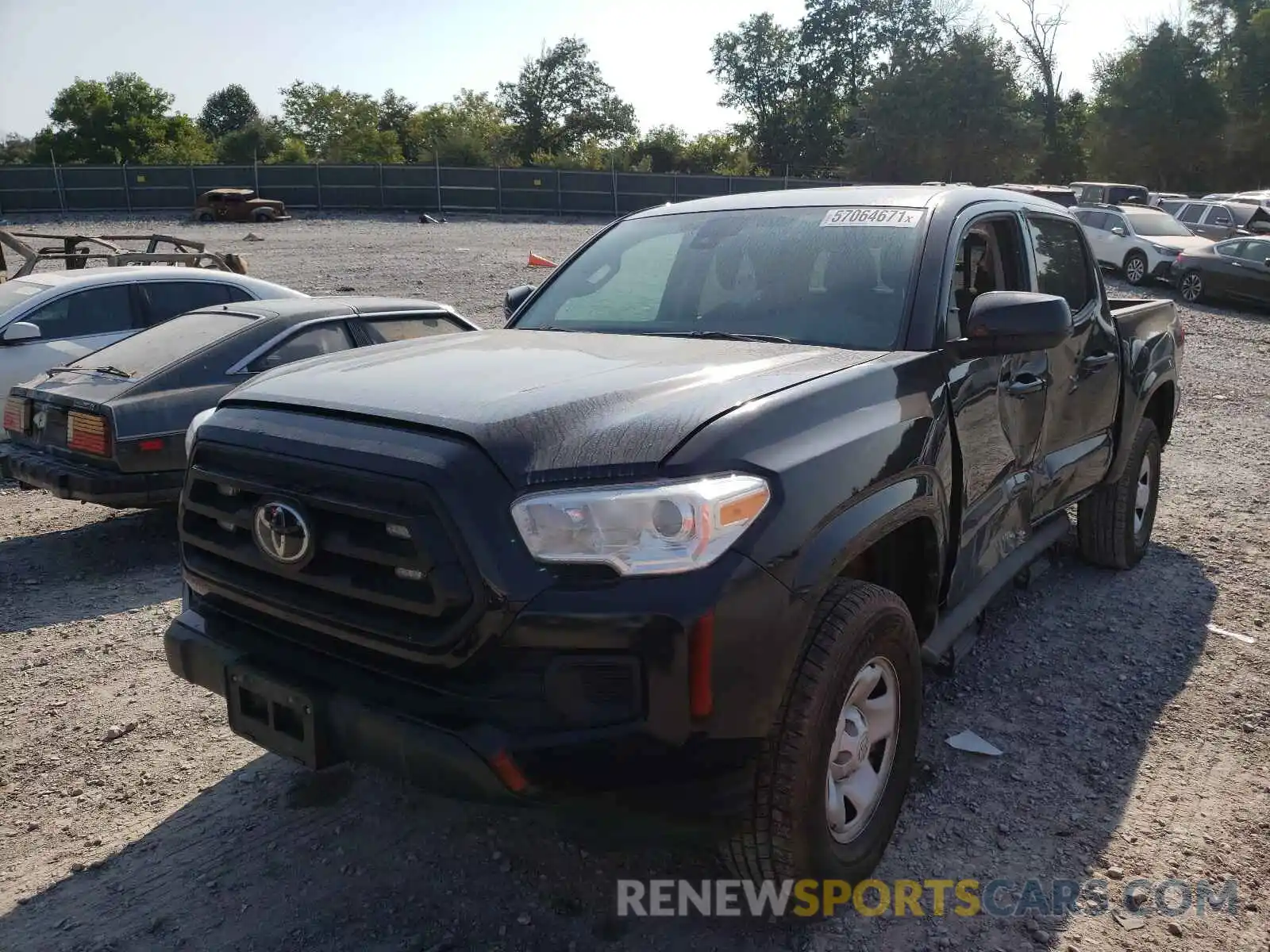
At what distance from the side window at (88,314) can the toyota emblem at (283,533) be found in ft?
20.5

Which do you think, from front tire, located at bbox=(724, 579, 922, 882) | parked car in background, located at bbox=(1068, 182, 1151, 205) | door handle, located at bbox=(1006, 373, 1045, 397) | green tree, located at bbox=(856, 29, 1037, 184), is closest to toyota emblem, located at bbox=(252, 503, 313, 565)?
front tire, located at bbox=(724, 579, 922, 882)

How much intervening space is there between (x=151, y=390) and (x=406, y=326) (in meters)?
1.70

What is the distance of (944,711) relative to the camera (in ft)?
13.1

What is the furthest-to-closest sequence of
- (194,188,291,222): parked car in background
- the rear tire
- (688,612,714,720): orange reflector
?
(194,188,291,222): parked car in background < the rear tire < (688,612,714,720): orange reflector

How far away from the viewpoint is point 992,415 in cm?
353

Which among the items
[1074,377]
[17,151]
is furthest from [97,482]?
[17,151]

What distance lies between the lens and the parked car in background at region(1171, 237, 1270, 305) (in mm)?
17172

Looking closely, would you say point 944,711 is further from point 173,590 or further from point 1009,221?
point 173,590

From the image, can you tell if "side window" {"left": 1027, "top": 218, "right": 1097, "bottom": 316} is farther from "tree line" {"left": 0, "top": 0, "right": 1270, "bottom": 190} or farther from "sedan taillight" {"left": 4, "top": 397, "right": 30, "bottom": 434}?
"tree line" {"left": 0, "top": 0, "right": 1270, "bottom": 190}

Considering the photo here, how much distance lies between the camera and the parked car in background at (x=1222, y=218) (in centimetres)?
2275

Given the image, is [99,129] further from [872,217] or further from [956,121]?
[872,217]

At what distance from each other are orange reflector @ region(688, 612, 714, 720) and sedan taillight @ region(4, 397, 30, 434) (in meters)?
5.52

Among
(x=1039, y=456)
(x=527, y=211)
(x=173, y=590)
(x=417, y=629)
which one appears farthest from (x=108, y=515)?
(x=527, y=211)

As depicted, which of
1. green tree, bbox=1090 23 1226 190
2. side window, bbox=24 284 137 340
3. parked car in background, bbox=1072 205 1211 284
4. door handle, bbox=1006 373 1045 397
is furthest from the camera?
green tree, bbox=1090 23 1226 190
